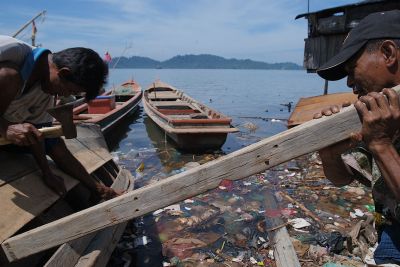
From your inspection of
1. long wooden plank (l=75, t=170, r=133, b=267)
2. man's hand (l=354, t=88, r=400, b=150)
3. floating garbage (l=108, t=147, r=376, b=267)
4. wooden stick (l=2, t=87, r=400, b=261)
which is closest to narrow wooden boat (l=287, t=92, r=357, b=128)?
floating garbage (l=108, t=147, r=376, b=267)

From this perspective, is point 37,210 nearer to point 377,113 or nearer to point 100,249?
point 100,249

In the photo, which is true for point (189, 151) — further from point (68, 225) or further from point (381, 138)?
point (381, 138)

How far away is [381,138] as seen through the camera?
1.27 meters

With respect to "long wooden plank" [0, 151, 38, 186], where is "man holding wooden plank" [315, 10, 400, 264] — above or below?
above

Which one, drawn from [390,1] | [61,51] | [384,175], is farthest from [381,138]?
[390,1]

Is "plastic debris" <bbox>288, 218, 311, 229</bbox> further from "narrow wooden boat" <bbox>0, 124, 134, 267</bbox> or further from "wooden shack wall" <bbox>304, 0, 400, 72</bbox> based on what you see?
"wooden shack wall" <bbox>304, 0, 400, 72</bbox>

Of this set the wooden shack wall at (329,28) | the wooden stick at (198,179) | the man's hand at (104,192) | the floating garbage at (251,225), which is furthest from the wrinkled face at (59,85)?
the wooden shack wall at (329,28)

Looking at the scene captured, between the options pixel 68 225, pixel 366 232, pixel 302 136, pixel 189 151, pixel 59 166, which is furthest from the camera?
pixel 189 151

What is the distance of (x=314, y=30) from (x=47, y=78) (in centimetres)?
1372

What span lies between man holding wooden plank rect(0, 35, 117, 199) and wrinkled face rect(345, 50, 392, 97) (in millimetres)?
1906

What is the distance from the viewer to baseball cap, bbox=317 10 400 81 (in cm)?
139

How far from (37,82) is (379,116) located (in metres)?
2.49

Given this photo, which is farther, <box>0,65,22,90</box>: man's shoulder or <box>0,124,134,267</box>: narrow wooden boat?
<box>0,124,134,267</box>: narrow wooden boat

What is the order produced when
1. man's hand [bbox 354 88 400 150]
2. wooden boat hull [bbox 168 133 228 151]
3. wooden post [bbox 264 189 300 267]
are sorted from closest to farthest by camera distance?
1. man's hand [bbox 354 88 400 150]
2. wooden post [bbox 264 189 300 267]
3. wooden boat hull [bbox 168 133 228 151]
